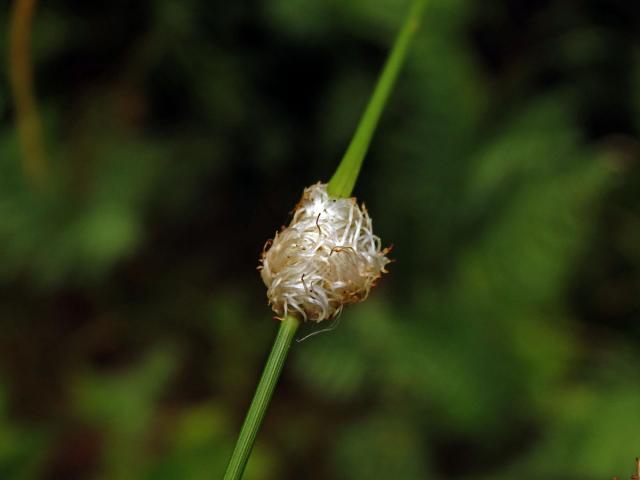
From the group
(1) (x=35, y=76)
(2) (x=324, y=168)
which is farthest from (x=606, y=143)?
(1) (x=35, y=76)

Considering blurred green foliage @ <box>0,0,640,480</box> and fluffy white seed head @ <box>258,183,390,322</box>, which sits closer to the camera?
fluffy white seed head @ <box>258,183,390,322</box>

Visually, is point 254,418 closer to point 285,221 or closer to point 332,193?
point 332,193

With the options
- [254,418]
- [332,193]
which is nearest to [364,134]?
[332,193]

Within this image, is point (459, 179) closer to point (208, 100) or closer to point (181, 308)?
point (208, 100)

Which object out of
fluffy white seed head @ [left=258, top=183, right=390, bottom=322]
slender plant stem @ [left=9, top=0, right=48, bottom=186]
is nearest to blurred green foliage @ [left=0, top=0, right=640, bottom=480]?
slender plant stem @ [left=9, top=0, right=48, bottom=186]

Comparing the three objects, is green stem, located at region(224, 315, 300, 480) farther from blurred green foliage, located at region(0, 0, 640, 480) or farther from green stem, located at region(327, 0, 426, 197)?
blurred green foliage, located at region(0, 0, 640, 480)

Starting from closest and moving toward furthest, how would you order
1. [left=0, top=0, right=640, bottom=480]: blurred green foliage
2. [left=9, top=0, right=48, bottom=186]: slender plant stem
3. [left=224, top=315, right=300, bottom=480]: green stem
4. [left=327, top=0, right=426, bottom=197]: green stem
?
[left=224, top=315, right=300, bottom=480]: green stem < [left=327, top=0, right=426, bottom=197]: green stem < [left=9, top=0, right=48, bottom=186]: slender plant stem < [left=0, top=0, right=640, bottom=480]: blurred green foliage

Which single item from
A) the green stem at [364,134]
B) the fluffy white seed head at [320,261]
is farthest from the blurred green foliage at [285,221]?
the fluffy white seed head at [320,261]

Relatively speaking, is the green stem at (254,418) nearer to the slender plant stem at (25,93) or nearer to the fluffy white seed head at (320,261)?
the fluffy white seed head at (320,261)
